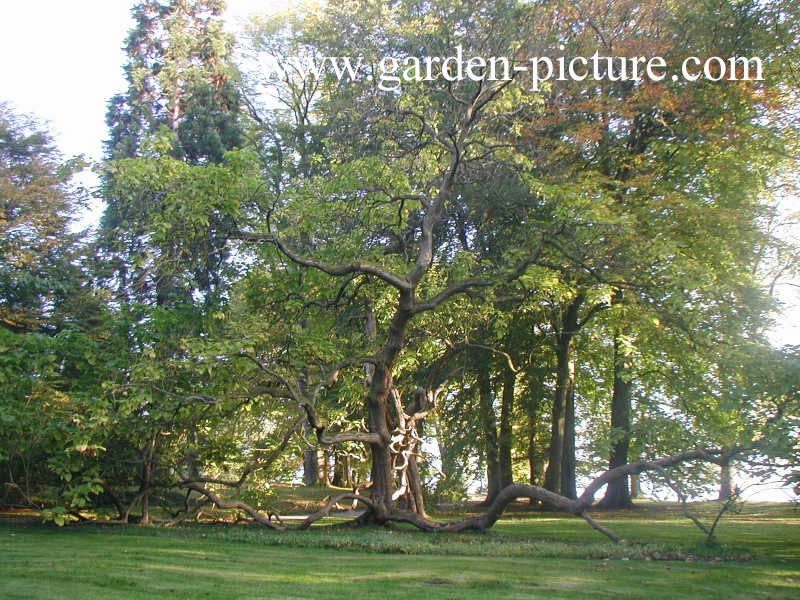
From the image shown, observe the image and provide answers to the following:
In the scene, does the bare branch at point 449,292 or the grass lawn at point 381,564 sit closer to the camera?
the grass lawn at point 381,564

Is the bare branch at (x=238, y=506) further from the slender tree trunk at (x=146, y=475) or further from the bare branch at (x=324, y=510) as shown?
the slender tree trunk at (x=146, y=475)

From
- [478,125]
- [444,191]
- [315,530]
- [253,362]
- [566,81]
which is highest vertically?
[566,81]

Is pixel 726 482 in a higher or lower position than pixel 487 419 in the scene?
lower

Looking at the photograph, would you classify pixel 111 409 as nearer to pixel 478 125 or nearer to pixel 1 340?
pixel 1 340

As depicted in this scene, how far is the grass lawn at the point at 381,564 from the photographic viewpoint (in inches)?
323

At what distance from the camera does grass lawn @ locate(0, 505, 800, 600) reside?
8195 mm

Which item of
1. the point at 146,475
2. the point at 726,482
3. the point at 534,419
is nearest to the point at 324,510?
the point at 146,475

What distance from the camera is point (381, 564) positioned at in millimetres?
10602

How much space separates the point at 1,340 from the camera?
14.5 m

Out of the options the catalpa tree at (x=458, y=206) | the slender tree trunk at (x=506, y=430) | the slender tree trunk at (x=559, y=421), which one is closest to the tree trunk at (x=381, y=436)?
the catalpa tree at (x=458, y=206)

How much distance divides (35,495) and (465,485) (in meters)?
11.7

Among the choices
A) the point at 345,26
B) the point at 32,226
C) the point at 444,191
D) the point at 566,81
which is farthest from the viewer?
the point at 32,226

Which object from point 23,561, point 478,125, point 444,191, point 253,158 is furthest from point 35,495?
point 478,125

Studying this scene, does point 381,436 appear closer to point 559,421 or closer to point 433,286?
point 433,286
